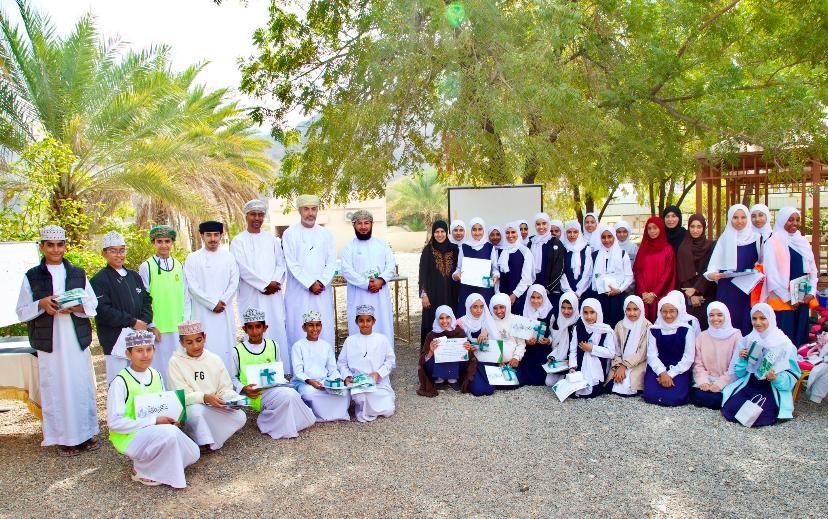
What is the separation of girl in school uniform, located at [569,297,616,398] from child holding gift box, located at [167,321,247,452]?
10.6 feet

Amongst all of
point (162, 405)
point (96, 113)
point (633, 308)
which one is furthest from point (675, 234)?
point (96, 113)

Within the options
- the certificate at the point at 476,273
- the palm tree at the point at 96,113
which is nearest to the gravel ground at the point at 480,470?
the certificate at the point at 476,273

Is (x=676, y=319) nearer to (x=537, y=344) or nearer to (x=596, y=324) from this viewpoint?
(x=596, y=324)

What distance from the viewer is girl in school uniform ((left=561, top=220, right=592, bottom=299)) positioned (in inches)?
293

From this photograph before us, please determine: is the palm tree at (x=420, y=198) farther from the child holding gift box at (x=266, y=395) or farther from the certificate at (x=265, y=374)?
the certificate at (x=265, y=374)

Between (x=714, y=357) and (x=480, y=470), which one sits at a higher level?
(x=714, y=357)

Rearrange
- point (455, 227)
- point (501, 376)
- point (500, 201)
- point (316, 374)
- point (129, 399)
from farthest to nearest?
point (500, 201)
point (455, 227)
point (501, 376)
point (316, 374)
point (129, 399)

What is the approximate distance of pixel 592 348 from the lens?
256 inches

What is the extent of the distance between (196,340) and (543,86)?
5087 millimetres

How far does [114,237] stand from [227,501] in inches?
102

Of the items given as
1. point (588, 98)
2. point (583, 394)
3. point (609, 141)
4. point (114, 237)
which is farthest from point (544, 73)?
point (114, 237)

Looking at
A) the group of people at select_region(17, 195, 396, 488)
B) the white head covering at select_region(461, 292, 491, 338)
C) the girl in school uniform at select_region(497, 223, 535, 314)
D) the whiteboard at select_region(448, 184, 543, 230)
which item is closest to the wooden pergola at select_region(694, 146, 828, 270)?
the whiteboard at select_region(448, 184, 543, 230)

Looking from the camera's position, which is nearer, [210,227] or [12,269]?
[210,227]

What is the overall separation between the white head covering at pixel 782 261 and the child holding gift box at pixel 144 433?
5552mm
